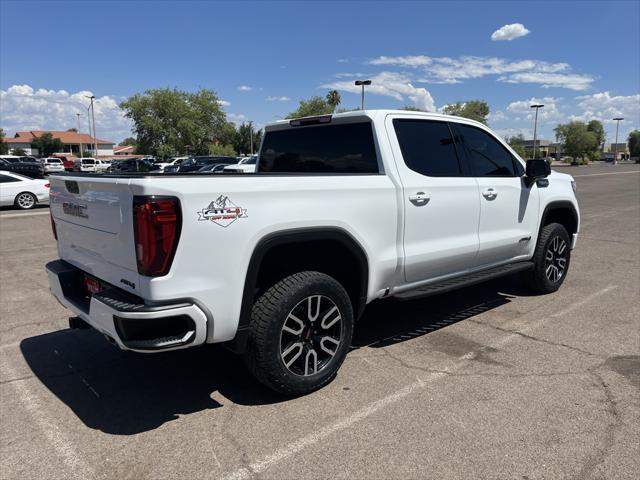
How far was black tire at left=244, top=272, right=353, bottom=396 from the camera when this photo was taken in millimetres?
3094

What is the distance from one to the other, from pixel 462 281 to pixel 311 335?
1707 millimetres

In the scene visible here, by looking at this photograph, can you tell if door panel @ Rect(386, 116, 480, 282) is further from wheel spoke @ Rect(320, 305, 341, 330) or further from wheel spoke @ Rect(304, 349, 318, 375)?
Result: wheel spoke @ Rect(304, 349, 318, 375)

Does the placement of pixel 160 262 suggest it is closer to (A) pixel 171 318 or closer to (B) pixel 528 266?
(A) pixel 171 318

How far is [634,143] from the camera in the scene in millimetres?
123312

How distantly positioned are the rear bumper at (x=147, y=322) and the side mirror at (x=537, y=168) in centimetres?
380

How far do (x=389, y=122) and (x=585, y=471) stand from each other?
8.91 feet

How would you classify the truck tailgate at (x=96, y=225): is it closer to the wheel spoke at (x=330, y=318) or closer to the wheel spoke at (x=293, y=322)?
the wheel spoke at (x=293, y=322)

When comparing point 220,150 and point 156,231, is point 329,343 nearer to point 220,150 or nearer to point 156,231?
point 156,231

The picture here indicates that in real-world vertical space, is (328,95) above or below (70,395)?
above

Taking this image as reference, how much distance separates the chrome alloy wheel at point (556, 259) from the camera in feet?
18.8

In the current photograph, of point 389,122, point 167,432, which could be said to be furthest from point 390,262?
point 167,432

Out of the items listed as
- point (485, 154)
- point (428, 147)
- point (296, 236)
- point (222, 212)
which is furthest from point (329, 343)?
point (485, 154)

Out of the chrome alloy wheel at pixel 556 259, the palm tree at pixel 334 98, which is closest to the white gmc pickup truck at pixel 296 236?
the chrome alloy wheel at pixel 556 259

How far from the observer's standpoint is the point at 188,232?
2.68m
